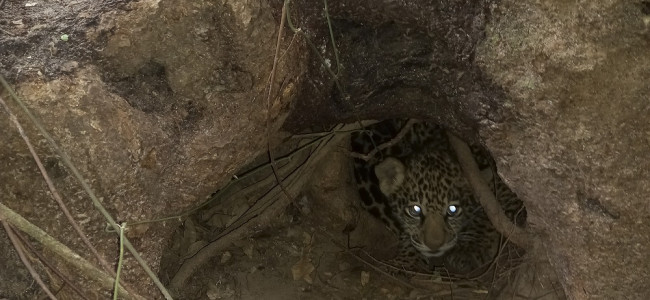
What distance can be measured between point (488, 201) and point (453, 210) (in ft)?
2.31

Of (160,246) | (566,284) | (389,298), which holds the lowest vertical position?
(389,298)

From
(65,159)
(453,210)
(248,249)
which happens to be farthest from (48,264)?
(453,210)

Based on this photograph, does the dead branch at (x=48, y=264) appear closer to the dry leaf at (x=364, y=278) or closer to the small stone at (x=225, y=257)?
the small stone at (x=225, y=257)

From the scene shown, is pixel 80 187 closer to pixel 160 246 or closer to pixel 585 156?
pixel 160 246

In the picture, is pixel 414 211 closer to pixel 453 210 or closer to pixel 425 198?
pixel 425 198

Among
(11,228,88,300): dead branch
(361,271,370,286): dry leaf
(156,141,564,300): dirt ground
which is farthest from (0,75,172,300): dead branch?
(361,271,370,286): dry leaf

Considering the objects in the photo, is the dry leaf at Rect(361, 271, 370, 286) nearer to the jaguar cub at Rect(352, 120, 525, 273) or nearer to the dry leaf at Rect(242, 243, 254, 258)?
the jaguar cub at Rect(352, 120, 525, 273)

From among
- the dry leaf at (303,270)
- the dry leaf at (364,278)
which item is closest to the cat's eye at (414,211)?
the dry leaf at (364,278)

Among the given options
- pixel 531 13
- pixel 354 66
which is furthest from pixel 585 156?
pixel 354 66

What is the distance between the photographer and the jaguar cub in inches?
167

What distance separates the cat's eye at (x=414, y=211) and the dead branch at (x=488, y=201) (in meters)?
0.56

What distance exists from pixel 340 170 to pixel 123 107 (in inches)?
80.6

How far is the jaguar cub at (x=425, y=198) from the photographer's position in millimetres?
4254

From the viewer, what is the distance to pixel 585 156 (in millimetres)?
2318
